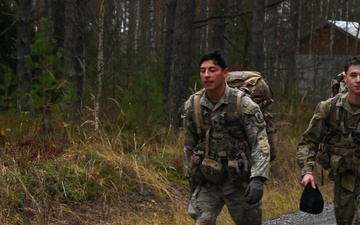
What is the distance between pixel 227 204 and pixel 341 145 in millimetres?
1025

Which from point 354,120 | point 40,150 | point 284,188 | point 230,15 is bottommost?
point 284,188

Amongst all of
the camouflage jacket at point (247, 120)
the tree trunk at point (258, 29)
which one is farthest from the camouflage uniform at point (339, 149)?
the tree trunk at point (258, 29)

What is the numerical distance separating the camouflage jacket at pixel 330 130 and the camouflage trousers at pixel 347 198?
23 cm

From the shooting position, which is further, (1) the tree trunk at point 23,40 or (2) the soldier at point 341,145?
(1) the tree trunk at point 23,40

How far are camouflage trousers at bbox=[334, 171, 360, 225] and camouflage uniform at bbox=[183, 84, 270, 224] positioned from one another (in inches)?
24.7

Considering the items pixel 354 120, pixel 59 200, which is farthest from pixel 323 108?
pixel 59 200

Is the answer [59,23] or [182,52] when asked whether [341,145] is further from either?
[59,23]

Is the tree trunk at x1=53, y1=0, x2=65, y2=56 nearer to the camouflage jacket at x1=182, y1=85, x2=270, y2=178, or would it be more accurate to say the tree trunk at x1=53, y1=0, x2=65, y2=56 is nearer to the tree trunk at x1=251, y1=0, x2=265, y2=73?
the tree trunk at x1=251, y1=0, x2=265, y2=73

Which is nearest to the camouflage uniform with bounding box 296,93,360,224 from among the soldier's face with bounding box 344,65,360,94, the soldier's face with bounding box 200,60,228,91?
the soldier's face with bounding box 344,65,360,94

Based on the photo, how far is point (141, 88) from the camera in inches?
501

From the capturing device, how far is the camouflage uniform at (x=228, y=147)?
5293 mm

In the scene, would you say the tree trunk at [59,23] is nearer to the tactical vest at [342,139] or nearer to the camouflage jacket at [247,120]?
the camouflage jacket at [247,120]

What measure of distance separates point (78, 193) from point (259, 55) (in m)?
7.49

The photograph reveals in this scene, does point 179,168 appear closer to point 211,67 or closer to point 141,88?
point 141,88
